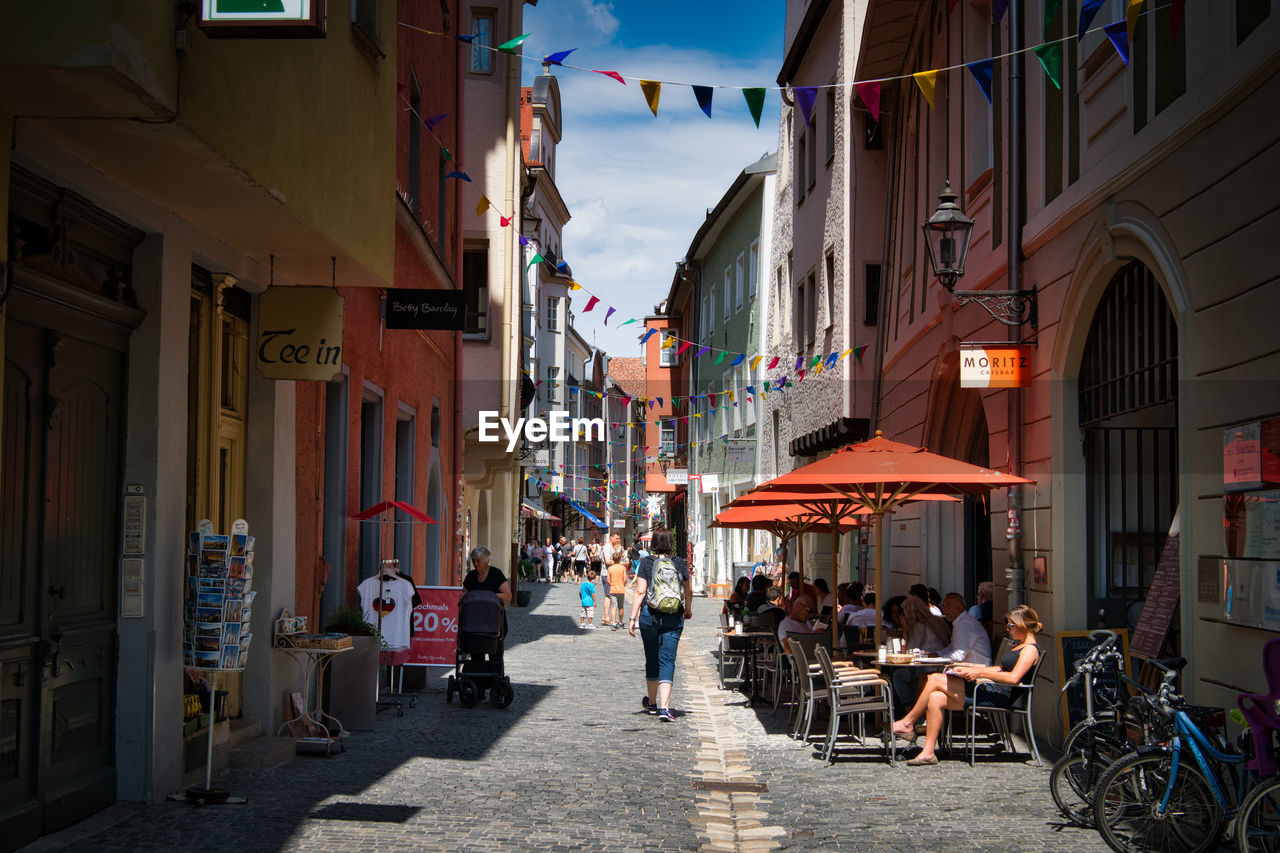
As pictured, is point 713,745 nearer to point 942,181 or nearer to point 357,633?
point 357,633

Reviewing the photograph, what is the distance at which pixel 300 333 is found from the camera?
31.9 feet

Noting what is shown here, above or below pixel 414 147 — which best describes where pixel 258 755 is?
below

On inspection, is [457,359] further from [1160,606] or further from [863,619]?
[1160,606]

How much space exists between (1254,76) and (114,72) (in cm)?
579

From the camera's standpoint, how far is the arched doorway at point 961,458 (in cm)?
1575

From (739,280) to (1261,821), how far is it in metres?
34.8

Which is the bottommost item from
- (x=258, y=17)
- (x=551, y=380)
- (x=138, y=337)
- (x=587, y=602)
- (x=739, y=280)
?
(x=587, y=602)

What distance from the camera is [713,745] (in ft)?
37.2

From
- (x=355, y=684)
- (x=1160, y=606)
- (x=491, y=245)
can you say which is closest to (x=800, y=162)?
(x=491, y=245)

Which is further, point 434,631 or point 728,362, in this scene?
point 728,362

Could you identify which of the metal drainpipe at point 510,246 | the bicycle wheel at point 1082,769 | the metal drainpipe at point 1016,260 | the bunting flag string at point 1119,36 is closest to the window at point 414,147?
the metal drainpipe at point 510,246

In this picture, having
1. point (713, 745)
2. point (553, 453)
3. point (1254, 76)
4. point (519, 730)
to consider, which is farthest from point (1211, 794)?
point (553, 453)

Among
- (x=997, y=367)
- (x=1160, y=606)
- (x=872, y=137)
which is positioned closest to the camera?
(x=1160, y=606)

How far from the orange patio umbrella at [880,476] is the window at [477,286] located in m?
12.1
